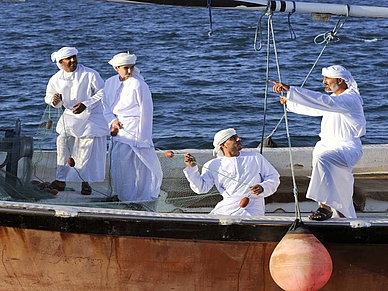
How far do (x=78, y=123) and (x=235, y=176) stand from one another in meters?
1.87

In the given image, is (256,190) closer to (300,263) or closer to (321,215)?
(321,215)

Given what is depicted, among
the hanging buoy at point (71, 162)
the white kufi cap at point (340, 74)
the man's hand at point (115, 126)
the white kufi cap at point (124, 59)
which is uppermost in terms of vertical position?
the white kufi cap at point (340, 74)

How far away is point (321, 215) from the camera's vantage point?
7953 millimetres

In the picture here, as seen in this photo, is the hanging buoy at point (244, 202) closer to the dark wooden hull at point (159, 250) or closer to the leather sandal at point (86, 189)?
the dark wooden hull at point (159, 250)

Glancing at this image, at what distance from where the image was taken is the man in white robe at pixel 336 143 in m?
8.02

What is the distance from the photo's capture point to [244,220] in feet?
25.0

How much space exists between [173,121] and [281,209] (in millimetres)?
6717

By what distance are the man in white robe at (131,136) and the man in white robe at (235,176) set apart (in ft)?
3.37

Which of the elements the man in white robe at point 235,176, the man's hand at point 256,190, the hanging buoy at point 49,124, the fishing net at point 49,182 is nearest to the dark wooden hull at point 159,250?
the man's hand at point 256,190

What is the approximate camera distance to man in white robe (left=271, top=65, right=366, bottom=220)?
802 cm

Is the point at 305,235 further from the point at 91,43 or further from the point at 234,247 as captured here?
the point at 91,43

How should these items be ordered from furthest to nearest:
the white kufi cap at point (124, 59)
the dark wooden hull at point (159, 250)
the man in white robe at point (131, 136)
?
1. the man in white robe at point (131, 136)
2. the white kufi cap at point (124, 59)
3. the dark wooden hull at point (159, 250)

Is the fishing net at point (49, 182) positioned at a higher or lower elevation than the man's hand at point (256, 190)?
lower

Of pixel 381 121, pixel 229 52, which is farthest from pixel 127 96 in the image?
pixel 229 52
